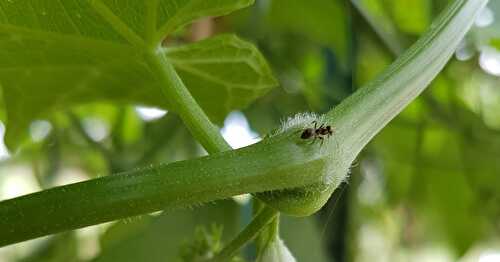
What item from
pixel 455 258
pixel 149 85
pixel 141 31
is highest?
pixel 455 258

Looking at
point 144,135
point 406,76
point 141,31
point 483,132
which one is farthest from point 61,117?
point 406,76

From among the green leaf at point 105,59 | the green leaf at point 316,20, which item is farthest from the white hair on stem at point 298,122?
the green leaf at point 316,20

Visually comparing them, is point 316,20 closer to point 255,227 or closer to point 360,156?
point 360,156

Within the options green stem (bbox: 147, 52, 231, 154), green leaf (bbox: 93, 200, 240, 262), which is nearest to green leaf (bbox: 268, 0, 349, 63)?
green leaf (bbox: 93, 200, 240, 262)

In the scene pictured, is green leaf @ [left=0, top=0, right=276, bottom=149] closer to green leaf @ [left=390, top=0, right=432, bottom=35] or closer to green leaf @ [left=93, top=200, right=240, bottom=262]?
green leaf @ [left=93, top=200, right=240, bottom=262]

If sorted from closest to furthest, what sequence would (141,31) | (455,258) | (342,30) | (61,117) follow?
(141,31)
(342,30)
(61,117)
(455,258)

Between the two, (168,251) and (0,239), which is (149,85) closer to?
(168,251)
